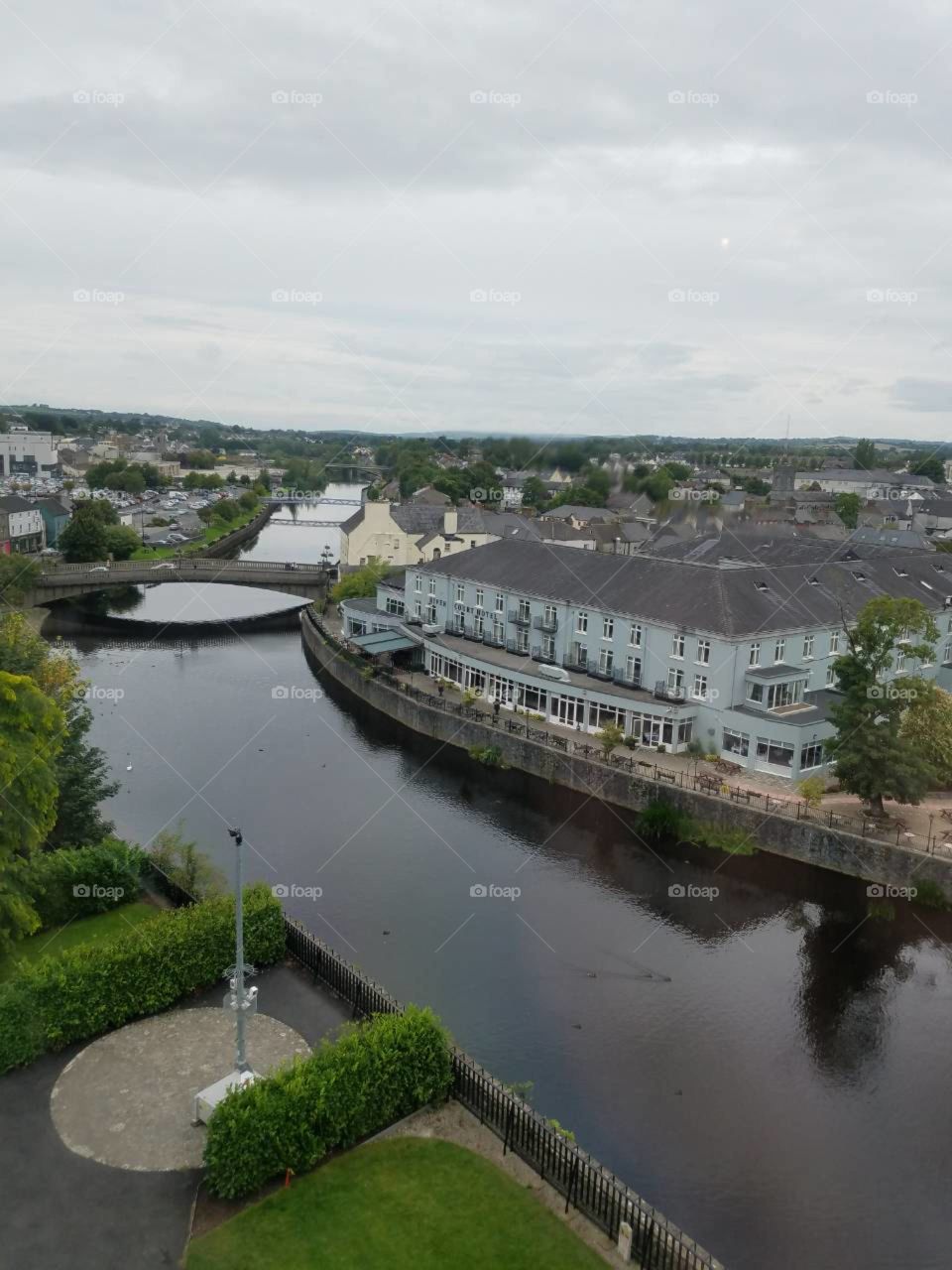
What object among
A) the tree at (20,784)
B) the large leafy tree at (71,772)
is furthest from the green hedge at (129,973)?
the large leafy tree at (71,772)

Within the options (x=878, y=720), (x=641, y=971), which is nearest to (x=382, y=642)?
(x=878, y=720)

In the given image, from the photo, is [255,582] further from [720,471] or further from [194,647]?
[720,471]

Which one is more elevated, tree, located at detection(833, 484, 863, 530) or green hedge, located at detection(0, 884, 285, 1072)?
tree, located at detection(833, 484, 863, 530)

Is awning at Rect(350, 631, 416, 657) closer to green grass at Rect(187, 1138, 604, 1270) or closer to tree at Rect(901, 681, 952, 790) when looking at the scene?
tree at Rect(901, 681, 952, 790)

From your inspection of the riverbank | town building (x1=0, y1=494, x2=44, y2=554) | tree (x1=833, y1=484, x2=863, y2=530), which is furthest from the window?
tree (x1=833, y1=484, x2=863, y2=530)

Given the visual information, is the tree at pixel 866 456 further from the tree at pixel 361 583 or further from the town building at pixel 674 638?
the tree at pixel 361 583

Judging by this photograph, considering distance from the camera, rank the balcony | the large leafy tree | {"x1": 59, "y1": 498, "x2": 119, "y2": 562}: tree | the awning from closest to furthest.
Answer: the large leafy tree → the balcony → the awning → {"x1": 59, "y1": 498, "x2": 119, "y2": 562}: tree
